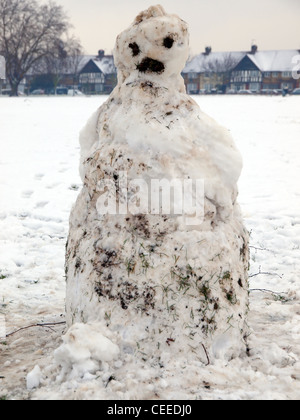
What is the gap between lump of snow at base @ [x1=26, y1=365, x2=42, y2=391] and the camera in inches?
110

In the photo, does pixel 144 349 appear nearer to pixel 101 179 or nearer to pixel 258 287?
pixel 101 179

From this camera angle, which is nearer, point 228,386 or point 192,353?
point 228,386

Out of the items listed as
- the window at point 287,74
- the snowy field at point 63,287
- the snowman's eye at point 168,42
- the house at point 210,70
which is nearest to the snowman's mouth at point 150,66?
the snowman's eye at point 168,42

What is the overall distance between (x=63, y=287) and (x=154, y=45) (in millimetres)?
2789

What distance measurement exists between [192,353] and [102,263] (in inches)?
32.1

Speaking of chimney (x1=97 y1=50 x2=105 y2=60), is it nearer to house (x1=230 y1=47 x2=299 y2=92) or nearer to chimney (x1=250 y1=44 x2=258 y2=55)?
house (x1=230 y1=47 x2=299 y2=92)

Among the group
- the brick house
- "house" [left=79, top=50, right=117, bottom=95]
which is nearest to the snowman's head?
the brick house

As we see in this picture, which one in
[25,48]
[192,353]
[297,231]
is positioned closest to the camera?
[192,353]

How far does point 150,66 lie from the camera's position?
133 inches

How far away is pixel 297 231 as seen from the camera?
22.0ft

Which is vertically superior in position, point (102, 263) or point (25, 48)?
point (25, 48)

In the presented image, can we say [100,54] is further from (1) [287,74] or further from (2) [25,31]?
(2) [25,31]

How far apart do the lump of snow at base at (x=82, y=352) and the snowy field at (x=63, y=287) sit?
57 millimetres

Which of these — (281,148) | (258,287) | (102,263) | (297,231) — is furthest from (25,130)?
(102,263)
